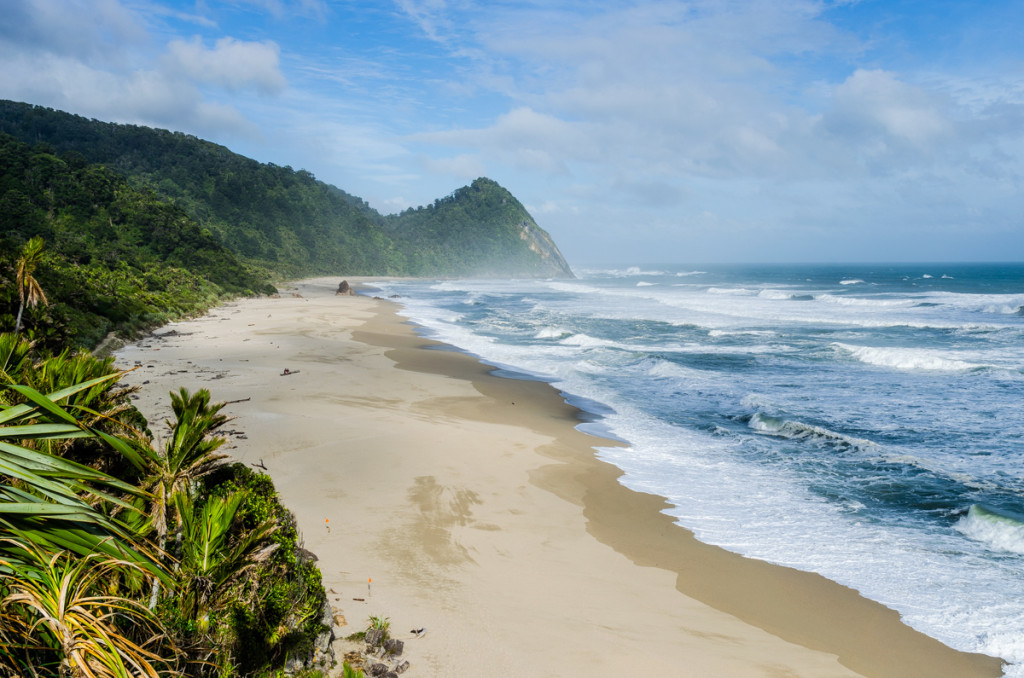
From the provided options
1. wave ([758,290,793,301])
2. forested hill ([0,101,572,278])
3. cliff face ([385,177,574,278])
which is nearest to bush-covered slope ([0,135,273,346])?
forested hill ([0,101,572,278])

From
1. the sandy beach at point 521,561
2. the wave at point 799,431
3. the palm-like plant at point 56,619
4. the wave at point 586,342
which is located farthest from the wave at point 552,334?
the palm-like plant at point 56,619

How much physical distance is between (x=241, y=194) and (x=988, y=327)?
321 ft

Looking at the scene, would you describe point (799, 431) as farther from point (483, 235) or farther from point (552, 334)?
point (483, 235)

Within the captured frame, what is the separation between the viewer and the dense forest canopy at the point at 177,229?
24703 mm

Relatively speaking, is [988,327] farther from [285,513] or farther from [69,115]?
[69,115]

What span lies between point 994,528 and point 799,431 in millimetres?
4918

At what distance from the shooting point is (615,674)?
5551 mm

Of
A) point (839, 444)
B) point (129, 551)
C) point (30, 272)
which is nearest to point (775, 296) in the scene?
point (839, 444)

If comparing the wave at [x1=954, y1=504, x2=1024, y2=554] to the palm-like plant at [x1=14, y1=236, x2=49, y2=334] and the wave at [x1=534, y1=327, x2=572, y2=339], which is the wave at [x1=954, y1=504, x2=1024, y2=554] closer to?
the palm-like plant at [x1=14, y1=236, x2=49, y2=334]

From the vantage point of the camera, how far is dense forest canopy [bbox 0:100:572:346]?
2470 cm

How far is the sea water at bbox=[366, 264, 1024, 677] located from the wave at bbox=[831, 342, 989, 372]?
101 millimetres

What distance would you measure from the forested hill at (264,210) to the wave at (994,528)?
7074cm

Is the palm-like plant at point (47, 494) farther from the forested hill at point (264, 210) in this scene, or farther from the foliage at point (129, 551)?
the forested hill at point (264, 210)

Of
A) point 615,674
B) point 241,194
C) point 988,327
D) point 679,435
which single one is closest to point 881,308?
point 988,327
